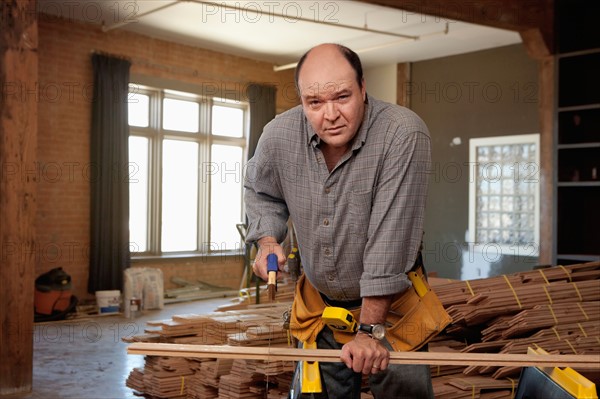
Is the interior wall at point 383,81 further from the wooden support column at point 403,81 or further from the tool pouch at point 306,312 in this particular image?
the tool pouch at point 306,312

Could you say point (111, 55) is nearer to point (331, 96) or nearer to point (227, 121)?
point (227, 121)

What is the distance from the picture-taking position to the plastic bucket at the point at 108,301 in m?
9.02

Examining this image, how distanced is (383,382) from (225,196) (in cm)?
963

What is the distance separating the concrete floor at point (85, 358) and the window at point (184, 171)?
215cm

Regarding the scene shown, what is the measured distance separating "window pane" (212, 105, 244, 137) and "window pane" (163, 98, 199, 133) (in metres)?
0.36

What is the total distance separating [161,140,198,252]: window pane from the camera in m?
11.2

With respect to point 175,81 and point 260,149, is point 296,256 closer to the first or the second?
point 260,149

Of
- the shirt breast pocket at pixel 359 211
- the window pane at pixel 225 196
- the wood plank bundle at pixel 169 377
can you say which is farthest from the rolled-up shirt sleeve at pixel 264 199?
the window pane at pixel 225 196

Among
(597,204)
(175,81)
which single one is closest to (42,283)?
(175,81)

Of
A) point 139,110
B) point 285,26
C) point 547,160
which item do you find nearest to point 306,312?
point 547,160

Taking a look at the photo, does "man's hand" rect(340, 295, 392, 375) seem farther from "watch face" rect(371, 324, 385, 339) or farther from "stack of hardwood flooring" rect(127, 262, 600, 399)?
"stack of hardwood flooring" rect(127, 262, 600, 399)

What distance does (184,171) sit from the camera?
11406 millimetres

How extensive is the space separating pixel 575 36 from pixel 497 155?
391 cm

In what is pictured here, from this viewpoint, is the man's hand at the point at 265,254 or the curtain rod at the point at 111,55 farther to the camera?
the curtain rod at the point at 111,55
